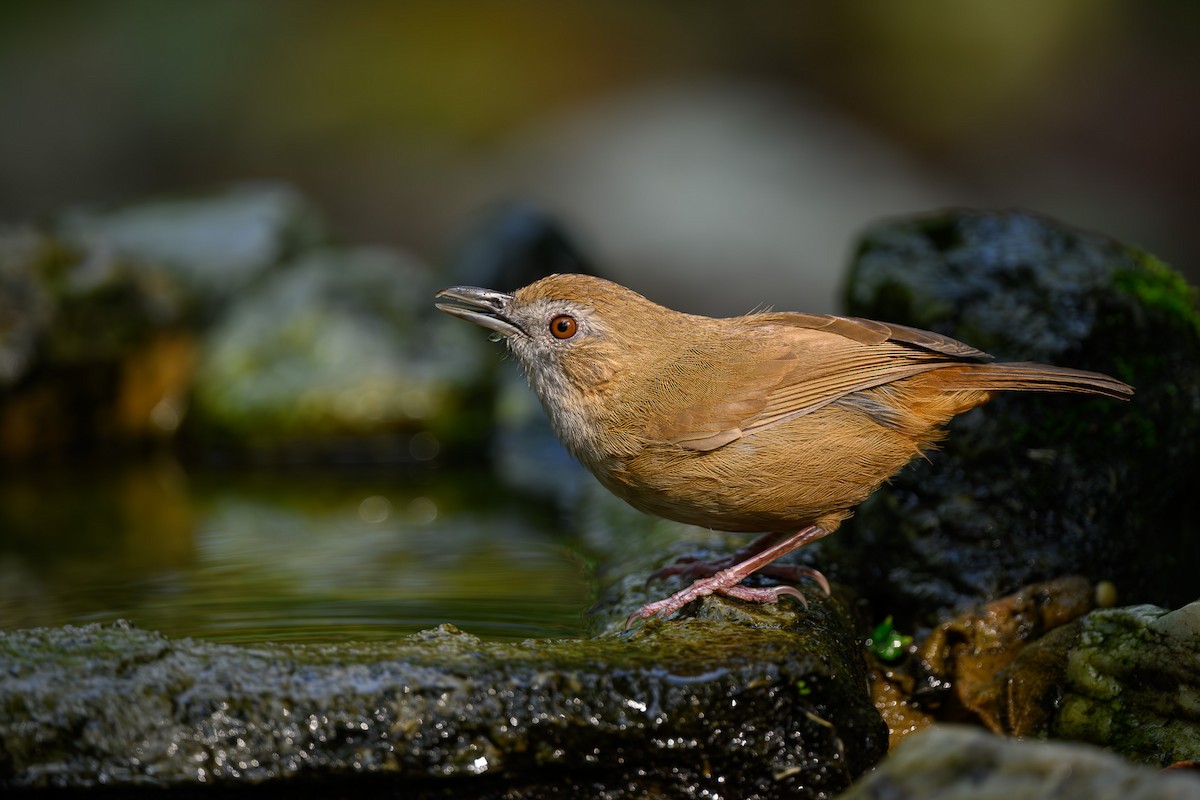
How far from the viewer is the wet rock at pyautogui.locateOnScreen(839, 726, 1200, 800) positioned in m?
2.29

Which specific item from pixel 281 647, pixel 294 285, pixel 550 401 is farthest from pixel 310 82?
pixel 281 647

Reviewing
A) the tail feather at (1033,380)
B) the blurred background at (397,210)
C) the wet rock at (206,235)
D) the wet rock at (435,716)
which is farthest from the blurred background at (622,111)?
the wet rock at (435,716)

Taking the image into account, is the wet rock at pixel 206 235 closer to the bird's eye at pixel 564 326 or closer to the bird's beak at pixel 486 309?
the bird's beak at pixel 486 309

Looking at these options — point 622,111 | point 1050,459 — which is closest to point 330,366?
point 1050,459

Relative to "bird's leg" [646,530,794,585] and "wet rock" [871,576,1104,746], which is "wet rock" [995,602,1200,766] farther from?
"bird's leg" [646,530,794,585]

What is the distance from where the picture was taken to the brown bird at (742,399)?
13.6 ft

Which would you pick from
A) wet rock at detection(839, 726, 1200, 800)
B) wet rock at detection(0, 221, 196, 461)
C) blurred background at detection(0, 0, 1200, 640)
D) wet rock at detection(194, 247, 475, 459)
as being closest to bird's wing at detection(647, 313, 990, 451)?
blurred background at detection(0, 0, 1200, 640)

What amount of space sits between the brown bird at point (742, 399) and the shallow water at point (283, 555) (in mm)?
756

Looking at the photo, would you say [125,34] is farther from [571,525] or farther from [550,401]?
[550,401]

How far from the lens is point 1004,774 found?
2.43 metres

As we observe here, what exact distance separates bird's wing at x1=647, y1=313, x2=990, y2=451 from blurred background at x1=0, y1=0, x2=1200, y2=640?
1046 mm

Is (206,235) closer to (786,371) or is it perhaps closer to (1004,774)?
(786,371)

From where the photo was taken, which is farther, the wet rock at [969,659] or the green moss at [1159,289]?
the green moss at [1159,289]

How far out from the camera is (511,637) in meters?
4.48
